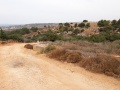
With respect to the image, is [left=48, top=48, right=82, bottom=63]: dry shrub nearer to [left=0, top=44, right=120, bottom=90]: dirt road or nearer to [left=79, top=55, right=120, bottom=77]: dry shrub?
[left=0, top=44, right=120, bottom=90]: dirt road

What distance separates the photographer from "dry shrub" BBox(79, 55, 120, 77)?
11.6m

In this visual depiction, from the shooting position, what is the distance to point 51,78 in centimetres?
1068

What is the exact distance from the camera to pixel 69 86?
935cm

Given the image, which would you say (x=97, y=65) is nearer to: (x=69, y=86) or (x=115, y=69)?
(x=115, y=69)

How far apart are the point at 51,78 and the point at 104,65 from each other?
2.91 m

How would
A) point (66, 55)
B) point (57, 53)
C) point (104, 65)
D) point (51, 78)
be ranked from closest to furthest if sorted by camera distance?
1. point (51, 78)
2. point (104, 65)
3. point (66, 55)
4. point (57, 53)

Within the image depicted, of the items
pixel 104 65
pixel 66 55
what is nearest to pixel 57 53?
pixel 66 55

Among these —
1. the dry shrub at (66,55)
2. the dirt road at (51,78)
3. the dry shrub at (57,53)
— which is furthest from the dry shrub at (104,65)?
the dry shrub at (57,53)

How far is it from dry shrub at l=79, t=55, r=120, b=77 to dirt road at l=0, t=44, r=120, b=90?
41 centimetres

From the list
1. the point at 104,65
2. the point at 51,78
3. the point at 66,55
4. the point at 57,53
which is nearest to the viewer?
the point at 51,78

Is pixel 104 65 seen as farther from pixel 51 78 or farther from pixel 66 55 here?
pixel 66 55

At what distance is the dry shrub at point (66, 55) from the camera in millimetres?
14405

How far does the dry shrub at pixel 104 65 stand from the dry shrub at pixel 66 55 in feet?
4.44

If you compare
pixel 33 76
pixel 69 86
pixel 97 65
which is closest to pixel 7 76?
pixel 33 76
